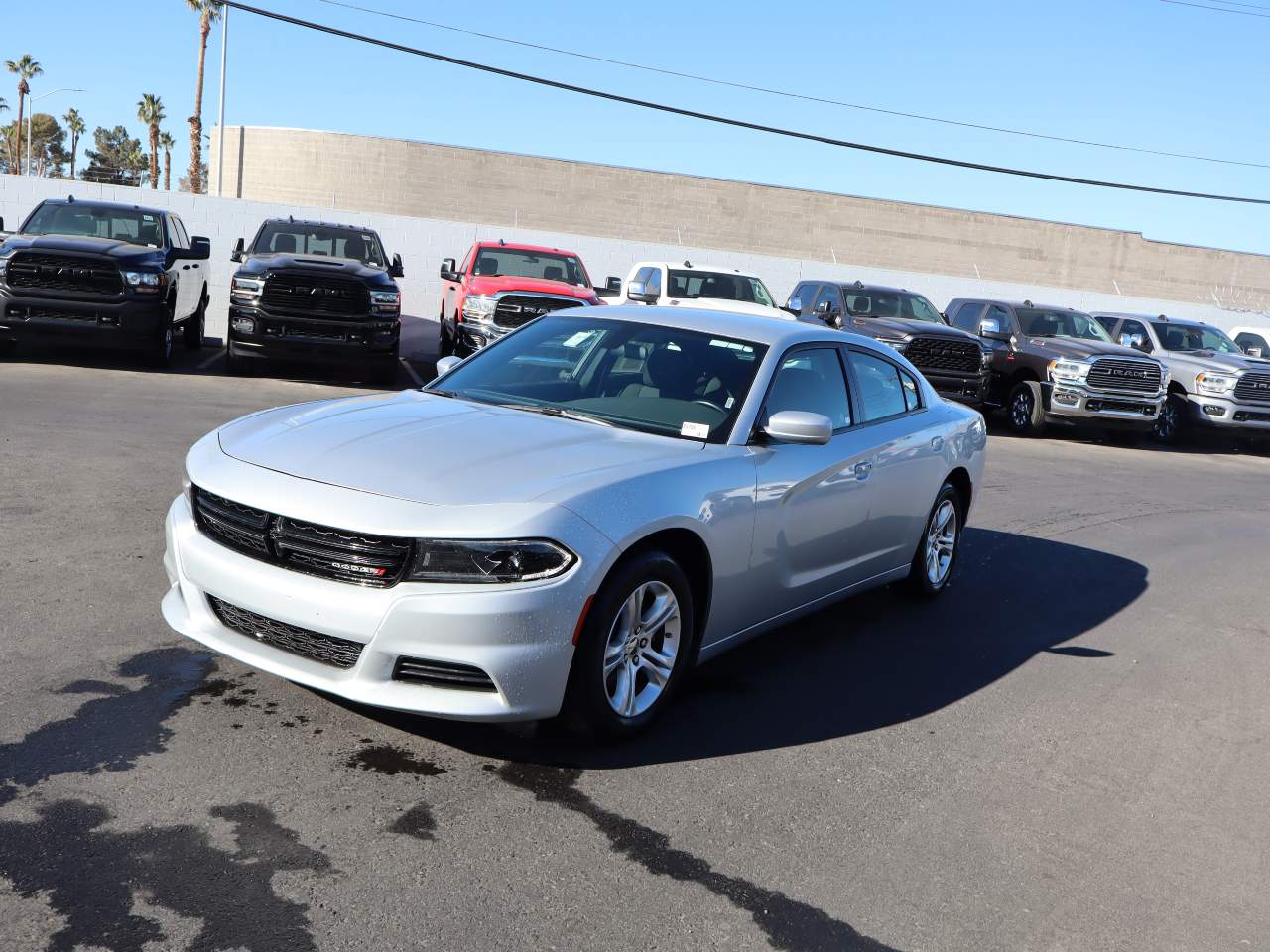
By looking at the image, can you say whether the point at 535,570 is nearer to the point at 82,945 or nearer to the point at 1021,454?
the point at 82,945

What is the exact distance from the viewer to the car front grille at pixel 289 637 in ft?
13.1

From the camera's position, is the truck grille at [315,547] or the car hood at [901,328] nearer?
the truck grille at [315,547]

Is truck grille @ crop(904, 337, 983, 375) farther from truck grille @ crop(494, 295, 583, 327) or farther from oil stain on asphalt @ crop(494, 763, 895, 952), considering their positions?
oil stain on asphalt @ crop(494, 763, 895, 952)

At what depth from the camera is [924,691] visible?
18.0 feet

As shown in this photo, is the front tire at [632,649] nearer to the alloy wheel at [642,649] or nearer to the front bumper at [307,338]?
the alloy wheel at [642,649]

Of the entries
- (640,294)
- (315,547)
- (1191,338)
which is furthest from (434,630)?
(1191,338)

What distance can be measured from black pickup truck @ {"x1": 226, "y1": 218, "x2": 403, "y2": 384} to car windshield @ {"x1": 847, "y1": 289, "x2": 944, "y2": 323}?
743cm

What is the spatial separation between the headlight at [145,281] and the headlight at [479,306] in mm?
3921

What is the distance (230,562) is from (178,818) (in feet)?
3.03

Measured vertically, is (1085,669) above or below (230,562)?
below

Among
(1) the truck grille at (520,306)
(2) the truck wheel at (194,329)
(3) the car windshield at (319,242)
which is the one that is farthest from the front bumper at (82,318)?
(1) the truck grille at (520,306)

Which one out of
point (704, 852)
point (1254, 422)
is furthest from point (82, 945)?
point (1254, 422)

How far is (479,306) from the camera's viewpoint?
1619cm

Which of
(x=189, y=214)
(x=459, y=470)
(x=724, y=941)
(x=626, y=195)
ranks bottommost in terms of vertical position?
(x=724, y=941)
